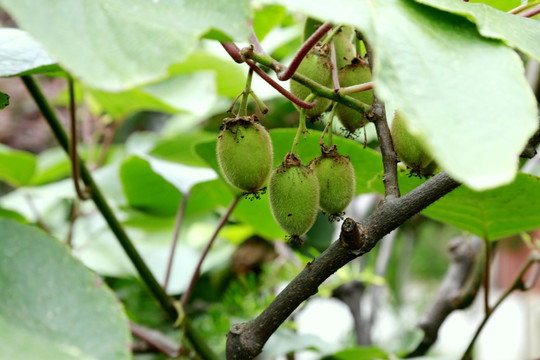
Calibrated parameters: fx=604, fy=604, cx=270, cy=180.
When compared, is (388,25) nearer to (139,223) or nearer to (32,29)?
(32,29)

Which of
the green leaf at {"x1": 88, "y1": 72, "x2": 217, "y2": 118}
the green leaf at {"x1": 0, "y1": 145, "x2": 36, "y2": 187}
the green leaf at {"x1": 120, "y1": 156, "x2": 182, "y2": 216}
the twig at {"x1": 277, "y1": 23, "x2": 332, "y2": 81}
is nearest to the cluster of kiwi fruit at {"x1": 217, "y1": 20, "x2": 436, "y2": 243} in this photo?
the twig at {"x1": 277, "y1": 23, "x2": 332, "y2": 81}

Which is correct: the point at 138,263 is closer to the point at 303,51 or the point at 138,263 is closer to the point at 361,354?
the point at 361,354

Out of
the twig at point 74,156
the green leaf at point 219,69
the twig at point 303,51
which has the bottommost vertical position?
the green leaf at point 219,69

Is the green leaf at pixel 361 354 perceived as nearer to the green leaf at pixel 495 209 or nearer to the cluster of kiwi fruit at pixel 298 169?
the green leaf at pixel 495 209

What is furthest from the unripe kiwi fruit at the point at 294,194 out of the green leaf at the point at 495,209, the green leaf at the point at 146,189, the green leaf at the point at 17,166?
the green leaf at the point at 17,166

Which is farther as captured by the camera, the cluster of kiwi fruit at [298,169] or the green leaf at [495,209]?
the green leaf at [495,209]

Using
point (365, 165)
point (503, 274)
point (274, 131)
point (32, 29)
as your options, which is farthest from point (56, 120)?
point (503, 274)

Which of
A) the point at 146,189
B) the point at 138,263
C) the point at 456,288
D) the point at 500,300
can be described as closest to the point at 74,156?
the point at 138,263
